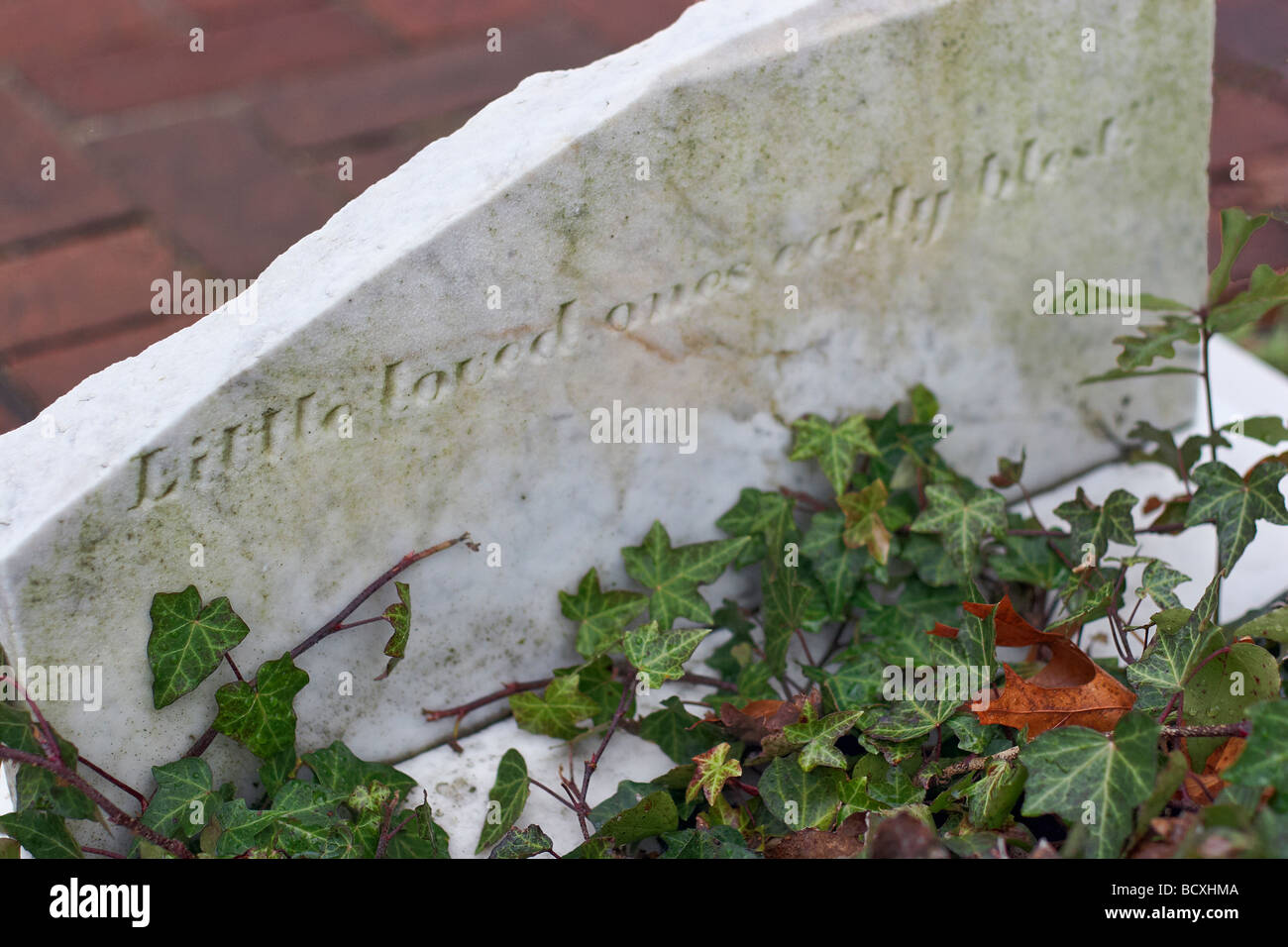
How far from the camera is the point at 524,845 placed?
108 cm

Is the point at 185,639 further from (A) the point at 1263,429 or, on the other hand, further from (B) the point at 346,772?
(A) the point at 1263,429

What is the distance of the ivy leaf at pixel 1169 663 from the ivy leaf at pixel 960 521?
30 centimetres

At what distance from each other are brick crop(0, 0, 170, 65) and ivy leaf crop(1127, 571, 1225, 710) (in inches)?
90.2

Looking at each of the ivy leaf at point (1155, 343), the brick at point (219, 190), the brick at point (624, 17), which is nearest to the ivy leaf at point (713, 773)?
the ivy leaf at point (1155, 343)

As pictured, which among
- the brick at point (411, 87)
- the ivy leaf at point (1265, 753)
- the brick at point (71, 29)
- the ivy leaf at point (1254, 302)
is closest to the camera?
the ivy leaf at point (1265, 753)

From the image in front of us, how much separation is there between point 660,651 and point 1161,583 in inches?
20.1

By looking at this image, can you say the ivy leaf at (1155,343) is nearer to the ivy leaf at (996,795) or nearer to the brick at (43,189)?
the ivy leaf at (996,795)

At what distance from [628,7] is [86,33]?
3.71ft

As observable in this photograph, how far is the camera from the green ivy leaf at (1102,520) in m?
1.30

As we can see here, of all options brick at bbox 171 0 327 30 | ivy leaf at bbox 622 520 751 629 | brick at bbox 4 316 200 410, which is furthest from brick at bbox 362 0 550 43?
ivy leaf at bbox 622 520 751 629

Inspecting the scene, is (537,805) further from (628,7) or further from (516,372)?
(628,7)

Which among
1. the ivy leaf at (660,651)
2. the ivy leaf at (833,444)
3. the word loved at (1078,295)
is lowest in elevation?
the ivy leaf at (660,651)

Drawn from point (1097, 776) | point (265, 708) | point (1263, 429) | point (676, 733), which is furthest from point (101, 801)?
point (1263, 429)
